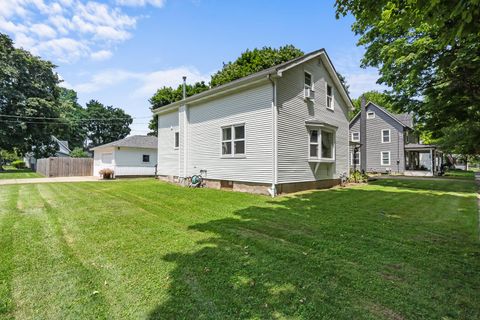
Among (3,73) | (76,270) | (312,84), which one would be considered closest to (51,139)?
(3,73)

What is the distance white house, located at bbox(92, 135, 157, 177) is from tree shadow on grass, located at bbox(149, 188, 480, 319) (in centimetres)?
1755

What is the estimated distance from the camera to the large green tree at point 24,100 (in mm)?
26641

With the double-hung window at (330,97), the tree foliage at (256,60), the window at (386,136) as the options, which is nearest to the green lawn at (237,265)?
the double-hung window at (330,97)

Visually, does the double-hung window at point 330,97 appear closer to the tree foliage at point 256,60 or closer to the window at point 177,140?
A: the window at point 177,140

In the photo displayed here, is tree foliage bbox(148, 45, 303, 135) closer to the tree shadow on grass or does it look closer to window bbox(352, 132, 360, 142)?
window bbox(352, 132, 360, 142)

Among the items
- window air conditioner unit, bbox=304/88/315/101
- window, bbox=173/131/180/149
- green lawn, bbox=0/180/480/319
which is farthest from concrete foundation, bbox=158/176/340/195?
window air conditioner unit, bbox=304/88/315/101

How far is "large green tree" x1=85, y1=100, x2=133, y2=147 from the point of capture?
175 feet

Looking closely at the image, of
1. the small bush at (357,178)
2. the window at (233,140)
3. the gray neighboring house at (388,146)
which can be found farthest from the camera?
the gray neighboring house at (388,146)

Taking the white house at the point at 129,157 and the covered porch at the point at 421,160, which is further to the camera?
the covered porch at the point at 421,160

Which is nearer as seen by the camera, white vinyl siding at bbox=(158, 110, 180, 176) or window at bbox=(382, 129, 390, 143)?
white vinyl siding at bbox=(158, 110, 180, 176)

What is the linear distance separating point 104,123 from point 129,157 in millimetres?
40113

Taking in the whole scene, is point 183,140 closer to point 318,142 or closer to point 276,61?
point 318,142

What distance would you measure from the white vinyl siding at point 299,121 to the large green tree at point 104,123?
168 ft

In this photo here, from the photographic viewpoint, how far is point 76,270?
10.9 feet
